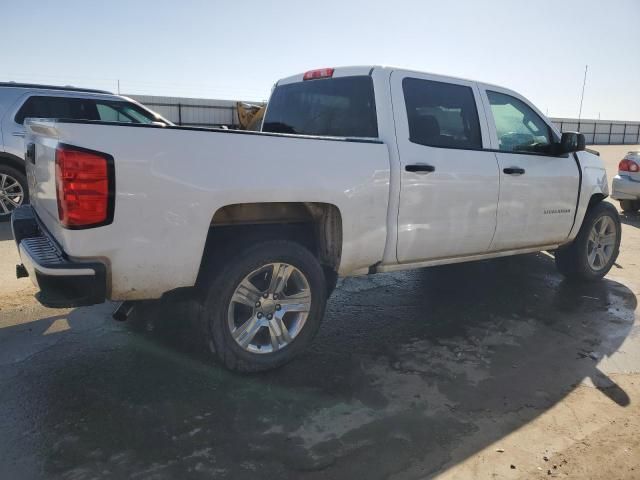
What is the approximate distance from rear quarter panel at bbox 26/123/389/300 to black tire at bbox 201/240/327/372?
0.64 feet

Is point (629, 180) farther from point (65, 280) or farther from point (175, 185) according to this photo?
point (65, 280)

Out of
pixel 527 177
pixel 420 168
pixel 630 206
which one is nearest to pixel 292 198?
pixel 420 168

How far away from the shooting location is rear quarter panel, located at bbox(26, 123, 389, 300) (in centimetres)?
259

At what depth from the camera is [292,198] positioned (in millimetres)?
3123

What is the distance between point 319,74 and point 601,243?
12.5ft

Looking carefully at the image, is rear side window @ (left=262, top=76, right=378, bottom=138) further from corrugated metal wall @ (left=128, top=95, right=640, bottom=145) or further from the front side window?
corrugated metal wall @ (left=128, top=95, right=640, bottom=145)

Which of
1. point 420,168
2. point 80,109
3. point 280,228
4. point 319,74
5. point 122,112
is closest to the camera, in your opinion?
point 280,228

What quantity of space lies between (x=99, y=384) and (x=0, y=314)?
5.49 feet

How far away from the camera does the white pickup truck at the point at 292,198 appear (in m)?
2.62

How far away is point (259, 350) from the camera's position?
3.29 meters

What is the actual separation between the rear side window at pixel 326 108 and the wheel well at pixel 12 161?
4.57 metres

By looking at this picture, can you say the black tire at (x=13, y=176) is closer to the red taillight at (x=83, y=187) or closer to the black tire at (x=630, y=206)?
the red taillight at (x=83, y=187)

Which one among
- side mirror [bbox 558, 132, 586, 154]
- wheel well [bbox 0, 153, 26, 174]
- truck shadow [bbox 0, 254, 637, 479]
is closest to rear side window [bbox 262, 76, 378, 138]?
truck shadow [bbox 0, 254, 637, 479]

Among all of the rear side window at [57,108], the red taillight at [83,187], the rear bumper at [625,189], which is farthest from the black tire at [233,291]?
the rear bumper at [625,189]
